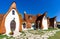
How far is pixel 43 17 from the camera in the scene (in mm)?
47000

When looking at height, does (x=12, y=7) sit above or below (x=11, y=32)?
above

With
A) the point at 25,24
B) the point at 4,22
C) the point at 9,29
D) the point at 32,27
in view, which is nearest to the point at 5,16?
the point at 4,22

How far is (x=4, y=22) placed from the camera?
1216 inches

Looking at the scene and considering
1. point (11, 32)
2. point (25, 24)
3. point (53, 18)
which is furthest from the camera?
point (53, 18)

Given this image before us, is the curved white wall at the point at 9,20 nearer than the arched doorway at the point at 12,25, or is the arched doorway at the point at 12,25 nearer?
the curved white wall at the point at 9,20

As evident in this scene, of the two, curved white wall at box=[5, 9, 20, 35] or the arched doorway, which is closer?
curved white wall at box=[5, 9, 20, 35]

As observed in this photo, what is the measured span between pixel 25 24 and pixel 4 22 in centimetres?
1651

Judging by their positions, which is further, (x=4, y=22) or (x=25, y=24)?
(x=25, y=24)

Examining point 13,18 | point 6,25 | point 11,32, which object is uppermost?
point 13,18

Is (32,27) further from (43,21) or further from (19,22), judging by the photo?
(19,22)

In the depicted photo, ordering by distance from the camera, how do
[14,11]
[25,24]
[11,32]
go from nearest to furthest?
[11,32] → [14,11] → [25,24]

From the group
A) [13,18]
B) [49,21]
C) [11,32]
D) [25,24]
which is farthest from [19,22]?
[49,21]

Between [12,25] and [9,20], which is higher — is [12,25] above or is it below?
below

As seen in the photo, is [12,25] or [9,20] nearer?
[9,20]
